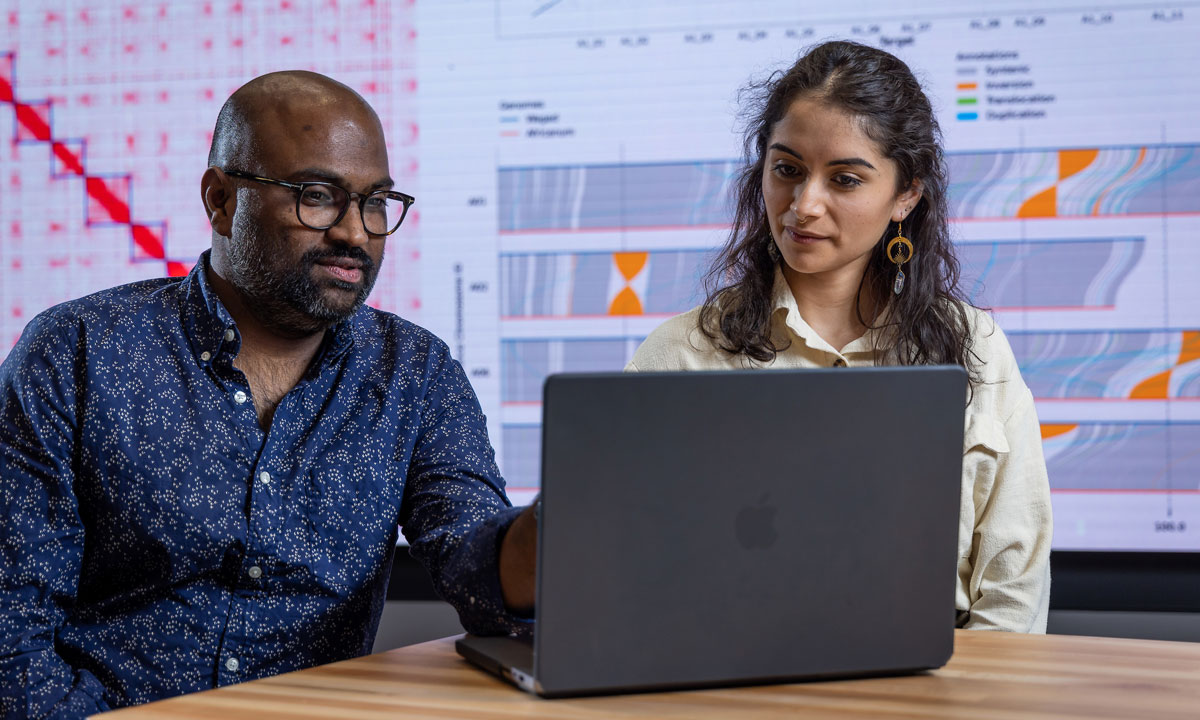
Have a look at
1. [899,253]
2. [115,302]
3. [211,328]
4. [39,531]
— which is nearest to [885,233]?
[899,253]

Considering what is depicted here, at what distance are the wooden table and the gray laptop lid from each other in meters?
0.02

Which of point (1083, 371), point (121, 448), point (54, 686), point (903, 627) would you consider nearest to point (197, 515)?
point (121, 448)

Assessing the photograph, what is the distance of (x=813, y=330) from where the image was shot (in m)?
1.72

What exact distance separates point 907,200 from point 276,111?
97 cm

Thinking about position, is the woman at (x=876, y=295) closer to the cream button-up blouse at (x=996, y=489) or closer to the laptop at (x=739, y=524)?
the cream button-up blouse at (x=996, y=489)

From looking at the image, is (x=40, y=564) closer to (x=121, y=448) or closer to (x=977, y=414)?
(x=121, y=448)

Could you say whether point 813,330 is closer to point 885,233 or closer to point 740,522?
point 885,233

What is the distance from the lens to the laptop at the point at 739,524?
857mm

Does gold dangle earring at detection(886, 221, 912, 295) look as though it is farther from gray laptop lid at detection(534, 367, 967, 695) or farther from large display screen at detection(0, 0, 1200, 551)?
gray laptop lid at detection(534, 367, 967, 695)

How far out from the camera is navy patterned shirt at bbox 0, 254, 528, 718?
1270mm

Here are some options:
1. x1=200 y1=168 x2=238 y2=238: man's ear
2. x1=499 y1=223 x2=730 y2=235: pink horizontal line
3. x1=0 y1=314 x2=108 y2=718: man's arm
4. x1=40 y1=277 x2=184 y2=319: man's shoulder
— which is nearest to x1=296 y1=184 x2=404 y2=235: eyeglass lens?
x1=200 y1=168 x2=238 y2=238: man's ear

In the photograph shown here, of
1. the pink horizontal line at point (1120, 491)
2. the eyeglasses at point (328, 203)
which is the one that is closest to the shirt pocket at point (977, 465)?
the pink horizontal line at point (1120, 491)

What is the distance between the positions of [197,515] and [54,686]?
0.78 ft

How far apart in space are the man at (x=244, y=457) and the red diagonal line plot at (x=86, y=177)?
102 cm
